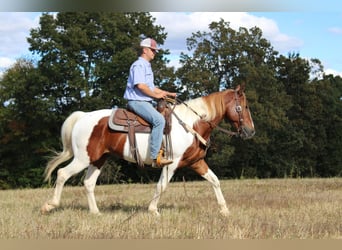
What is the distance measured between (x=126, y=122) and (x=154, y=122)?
498mm

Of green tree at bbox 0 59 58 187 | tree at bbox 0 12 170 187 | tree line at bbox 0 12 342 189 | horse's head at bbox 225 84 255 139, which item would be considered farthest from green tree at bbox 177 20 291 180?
horse's head at bbox 225 84 255 139

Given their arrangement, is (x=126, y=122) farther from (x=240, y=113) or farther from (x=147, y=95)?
(x=240, y=113)

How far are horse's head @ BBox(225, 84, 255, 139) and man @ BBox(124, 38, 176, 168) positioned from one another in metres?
1.26

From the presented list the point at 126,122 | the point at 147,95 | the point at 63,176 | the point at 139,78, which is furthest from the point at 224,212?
the point at 63,176

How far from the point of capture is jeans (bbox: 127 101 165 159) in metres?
7.20

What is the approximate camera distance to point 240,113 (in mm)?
7965

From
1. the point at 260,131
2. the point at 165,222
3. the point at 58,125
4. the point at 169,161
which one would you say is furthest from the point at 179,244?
the point at 260,131

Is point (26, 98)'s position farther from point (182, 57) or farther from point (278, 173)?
point (278, 173)

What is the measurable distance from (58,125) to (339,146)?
25425 millimetres

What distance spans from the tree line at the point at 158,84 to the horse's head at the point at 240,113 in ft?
65.2

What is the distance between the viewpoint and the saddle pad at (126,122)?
7.41 m

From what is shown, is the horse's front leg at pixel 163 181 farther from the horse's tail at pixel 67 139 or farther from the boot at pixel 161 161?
the horse's tail at pixel 67 139

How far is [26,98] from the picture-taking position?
32.7m

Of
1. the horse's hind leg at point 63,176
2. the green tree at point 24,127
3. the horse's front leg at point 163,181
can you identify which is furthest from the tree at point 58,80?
the horse's front leg at point 163,181
